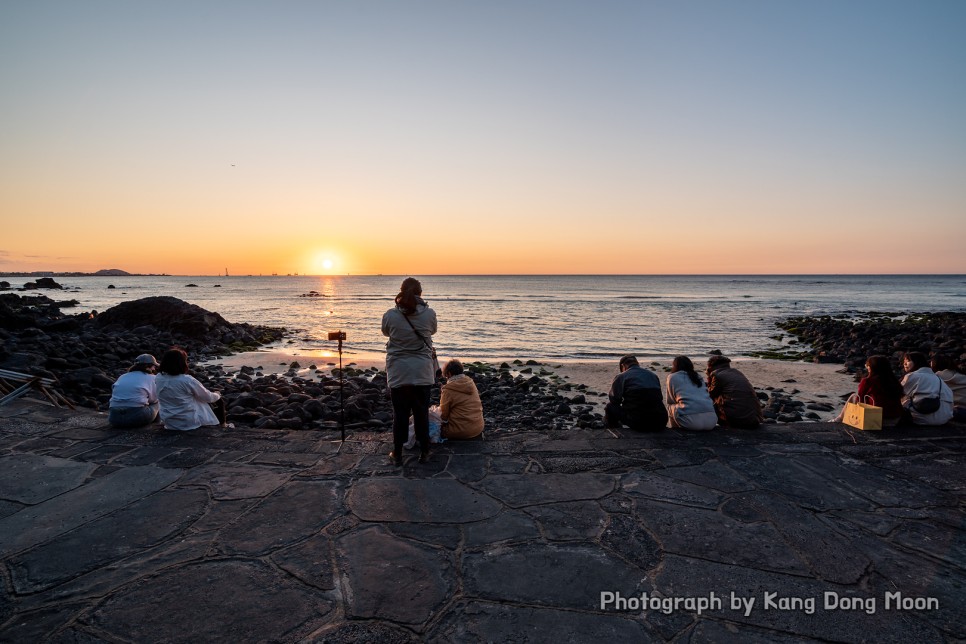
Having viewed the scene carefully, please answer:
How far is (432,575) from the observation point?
3145mm

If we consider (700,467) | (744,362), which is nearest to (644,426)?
(700,467)

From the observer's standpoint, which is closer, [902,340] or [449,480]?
[449,480]

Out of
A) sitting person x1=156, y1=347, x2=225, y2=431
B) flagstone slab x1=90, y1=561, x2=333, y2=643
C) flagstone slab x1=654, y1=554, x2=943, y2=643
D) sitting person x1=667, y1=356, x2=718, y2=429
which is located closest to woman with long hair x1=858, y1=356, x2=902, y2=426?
A: sitting person x1=667, y1=356, x2=718, y2=429

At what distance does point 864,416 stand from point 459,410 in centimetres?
508

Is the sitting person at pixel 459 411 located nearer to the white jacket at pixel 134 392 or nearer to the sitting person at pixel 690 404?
the sitting person at pixel 690 404

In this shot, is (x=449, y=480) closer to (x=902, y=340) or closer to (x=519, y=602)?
(x=519, y=602)

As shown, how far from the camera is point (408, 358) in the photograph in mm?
5109

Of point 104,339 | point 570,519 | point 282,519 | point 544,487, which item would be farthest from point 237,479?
point 104,339

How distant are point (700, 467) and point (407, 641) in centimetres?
353

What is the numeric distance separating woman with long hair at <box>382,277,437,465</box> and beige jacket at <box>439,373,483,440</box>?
0.61 m

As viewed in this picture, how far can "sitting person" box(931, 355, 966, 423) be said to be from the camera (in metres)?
6.28

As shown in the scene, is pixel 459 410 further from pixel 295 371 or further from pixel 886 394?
pixel 295 371

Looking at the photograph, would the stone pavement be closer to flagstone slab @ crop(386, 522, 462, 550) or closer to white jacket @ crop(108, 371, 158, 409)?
flagstone slab @ crop(386, 522, 462, 550)

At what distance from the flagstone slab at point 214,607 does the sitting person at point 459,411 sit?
2834mm
